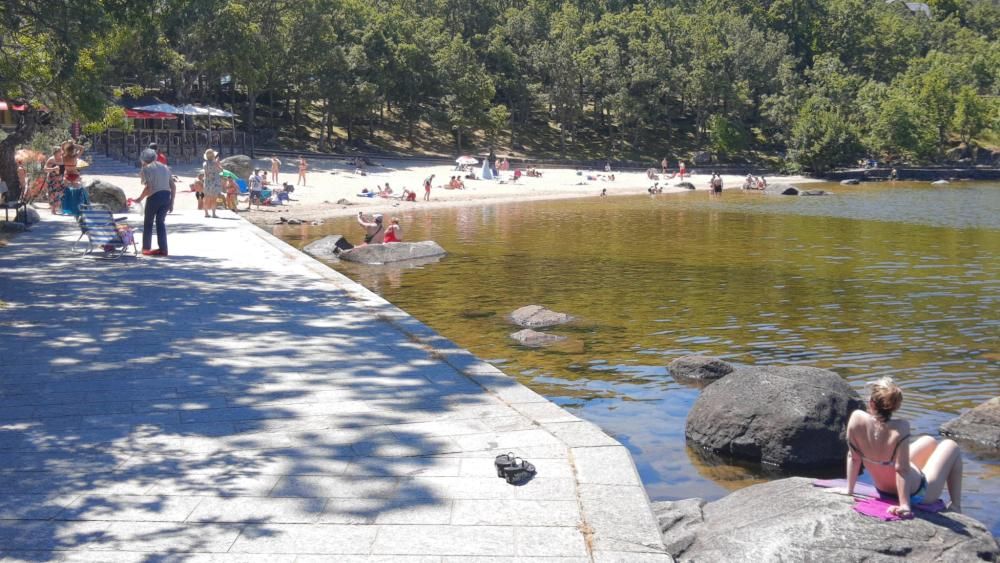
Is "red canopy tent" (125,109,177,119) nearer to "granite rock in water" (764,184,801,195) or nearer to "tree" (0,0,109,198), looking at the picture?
"tree" (0,0,109,198)

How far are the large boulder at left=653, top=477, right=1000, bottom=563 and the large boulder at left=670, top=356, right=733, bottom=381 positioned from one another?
19.2 feet

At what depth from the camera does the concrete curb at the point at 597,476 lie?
543 cm

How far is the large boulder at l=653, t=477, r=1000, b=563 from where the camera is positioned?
573cm

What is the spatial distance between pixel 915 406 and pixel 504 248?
17.5m

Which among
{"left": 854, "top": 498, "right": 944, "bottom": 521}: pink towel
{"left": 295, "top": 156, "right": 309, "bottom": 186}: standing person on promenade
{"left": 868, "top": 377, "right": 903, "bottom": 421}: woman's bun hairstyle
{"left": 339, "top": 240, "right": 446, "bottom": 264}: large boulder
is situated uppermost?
{"left": 295, "top": 156, "right": 309, "bottom": 186}: standing person on promenade

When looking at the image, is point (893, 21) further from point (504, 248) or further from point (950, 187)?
point (504, 248)

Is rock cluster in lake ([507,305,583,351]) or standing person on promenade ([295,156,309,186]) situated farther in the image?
standing person on promenade ([295,156,309,186])

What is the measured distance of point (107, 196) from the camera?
28.8 metres

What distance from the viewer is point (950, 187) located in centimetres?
7112

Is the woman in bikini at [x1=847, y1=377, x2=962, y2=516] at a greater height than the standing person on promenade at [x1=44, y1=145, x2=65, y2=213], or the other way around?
the standing person on promenade at [x1=44, y1=145, x2=65, y2=213]

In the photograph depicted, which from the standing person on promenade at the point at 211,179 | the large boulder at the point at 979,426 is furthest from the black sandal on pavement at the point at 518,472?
the standing person on promenade at the point at 211,179

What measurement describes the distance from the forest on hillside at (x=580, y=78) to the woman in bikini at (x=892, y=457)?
148 feet

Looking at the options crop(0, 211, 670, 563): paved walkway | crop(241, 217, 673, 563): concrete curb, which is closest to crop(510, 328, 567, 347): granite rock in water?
crop(0, 211, 670, 563): paved walkway

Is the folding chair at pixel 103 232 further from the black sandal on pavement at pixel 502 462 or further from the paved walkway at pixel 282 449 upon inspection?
the black sandal on pavement at pixel 502 462
